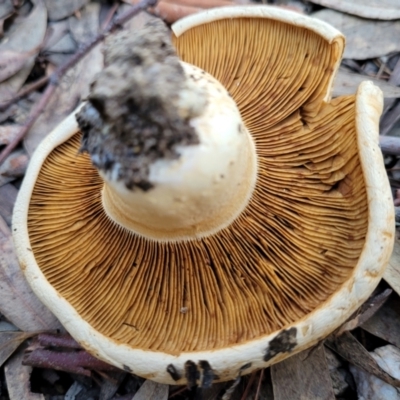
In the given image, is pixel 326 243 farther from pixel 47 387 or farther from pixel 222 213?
pixel 47 387

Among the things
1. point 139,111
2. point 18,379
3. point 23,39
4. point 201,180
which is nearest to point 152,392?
point 18,379

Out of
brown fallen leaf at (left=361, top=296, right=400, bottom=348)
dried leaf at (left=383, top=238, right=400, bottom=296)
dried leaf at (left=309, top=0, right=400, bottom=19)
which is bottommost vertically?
brown fallen leaf at (left=361, top=296, right=400, bottom=348)

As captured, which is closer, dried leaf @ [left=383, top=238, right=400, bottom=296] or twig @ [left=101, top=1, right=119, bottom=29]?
dried leaf @ [left=383, top=238, right=400, bottom=296]

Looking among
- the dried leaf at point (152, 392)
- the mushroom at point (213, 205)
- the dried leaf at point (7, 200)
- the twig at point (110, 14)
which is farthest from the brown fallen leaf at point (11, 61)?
the dried leaf at point (152, 392)

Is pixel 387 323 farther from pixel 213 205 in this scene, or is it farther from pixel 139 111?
pixel 139 111

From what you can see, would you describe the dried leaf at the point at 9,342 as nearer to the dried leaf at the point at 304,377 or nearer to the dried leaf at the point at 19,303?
the dried leaf at the point at 19,303

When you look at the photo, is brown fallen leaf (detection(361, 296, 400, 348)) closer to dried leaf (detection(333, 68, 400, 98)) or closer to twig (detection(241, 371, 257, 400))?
twig (detection(241, 371, 257, 400))

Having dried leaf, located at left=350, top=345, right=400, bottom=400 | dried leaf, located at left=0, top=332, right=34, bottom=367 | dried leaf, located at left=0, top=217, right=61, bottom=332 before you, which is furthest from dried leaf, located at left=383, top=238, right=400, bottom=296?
dried leaf, located at left=0, top=332, right=34, bottom=367
